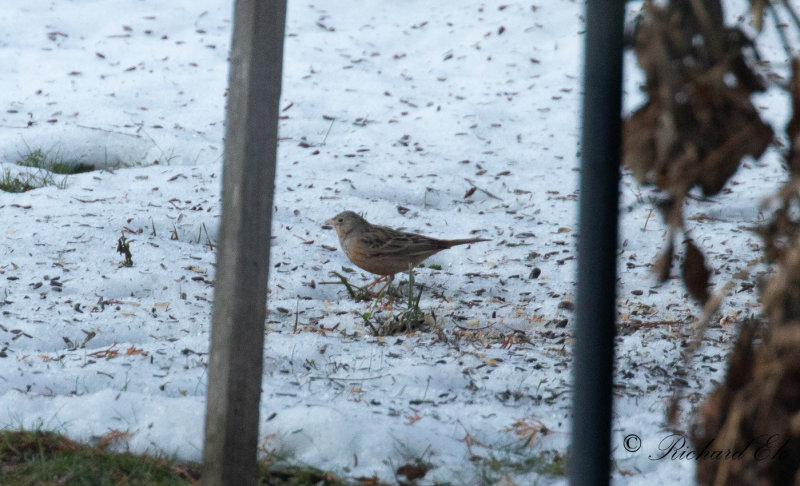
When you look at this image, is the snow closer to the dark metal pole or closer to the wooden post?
the dark metal pole

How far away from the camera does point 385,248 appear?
448 centimetres

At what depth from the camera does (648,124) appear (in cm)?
123

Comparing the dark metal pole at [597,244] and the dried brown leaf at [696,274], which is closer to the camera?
the dried brown leaf at [696,274]

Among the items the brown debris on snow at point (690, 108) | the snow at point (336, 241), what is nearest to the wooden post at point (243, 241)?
the snow at point (336, 241)

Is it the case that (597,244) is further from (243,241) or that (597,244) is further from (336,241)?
(336,241)

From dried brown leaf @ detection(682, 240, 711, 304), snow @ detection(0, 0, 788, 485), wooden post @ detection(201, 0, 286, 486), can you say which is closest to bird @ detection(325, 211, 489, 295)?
snow @ detection(0, 0, 788, 485)

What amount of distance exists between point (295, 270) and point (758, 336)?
3.64 meters

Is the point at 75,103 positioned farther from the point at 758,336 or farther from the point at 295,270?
the point at 758,336

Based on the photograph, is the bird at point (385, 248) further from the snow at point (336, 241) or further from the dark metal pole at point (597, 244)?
the dark metal pole at point (597, 244)

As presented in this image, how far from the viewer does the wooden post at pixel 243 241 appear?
6.75ft

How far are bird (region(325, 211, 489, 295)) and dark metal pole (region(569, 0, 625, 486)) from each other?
3.01 meters

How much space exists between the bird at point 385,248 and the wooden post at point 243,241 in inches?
92.6

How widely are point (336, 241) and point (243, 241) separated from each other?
3231 mm

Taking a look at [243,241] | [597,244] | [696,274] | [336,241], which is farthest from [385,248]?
[696,274]
